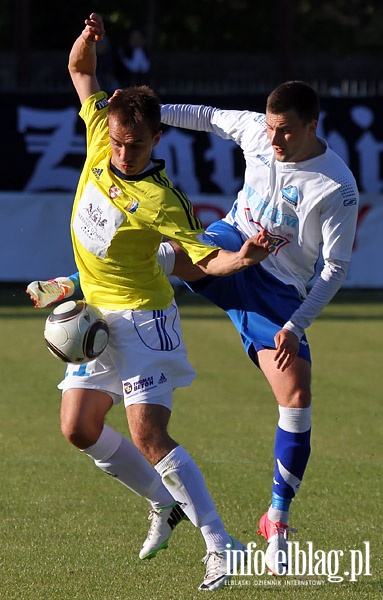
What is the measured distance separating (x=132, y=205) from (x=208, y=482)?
2319mm

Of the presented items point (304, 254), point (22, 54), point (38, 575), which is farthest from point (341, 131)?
point (38, 575)

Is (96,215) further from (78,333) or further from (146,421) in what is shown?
(146,421)

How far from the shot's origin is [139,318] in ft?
18.1

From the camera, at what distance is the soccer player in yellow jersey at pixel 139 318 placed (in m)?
5.29

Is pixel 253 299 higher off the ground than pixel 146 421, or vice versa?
pixel 253 299

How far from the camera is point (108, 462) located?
18.7ft

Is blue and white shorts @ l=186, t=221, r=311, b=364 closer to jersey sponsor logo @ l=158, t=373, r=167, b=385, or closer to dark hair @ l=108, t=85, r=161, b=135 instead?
jersey sponsor logo @ l=158, t=373, r=167, b=385

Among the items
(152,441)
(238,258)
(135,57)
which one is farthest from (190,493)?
(135,57)

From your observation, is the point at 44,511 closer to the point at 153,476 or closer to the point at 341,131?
the point at 153,476

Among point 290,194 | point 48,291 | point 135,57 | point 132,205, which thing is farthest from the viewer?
point 135,57

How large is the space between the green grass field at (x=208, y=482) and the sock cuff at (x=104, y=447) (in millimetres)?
464

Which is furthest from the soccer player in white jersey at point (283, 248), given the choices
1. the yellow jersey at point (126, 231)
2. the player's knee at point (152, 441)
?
the player's knee at point (152, 441)

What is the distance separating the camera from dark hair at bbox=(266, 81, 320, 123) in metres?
5.58

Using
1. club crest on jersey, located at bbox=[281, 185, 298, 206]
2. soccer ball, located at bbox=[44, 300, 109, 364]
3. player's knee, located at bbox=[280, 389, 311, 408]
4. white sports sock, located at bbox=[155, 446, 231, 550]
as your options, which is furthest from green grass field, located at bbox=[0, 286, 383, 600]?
club crest on jersey, located at bbox=[281, 185, 298, 206]
